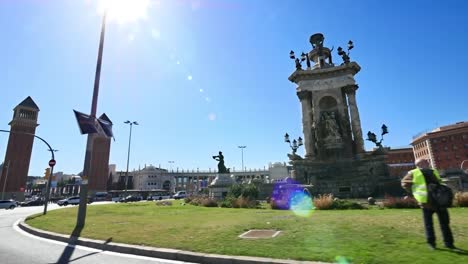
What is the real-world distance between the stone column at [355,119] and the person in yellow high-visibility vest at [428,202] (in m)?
24.4

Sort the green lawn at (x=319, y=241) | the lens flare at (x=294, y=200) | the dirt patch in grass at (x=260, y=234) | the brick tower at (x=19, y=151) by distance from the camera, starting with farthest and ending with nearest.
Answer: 1. the brick tower at (x=19, y=151)
2. the lens flare at (x=294, y=200)
3. the dirt patch in grass at (x=260, y=234)
4. the green lawn at (x=319, y=241)

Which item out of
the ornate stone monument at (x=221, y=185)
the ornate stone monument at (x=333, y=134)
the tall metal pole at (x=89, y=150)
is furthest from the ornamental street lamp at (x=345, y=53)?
the tall metal pole at (x=89, y=150)

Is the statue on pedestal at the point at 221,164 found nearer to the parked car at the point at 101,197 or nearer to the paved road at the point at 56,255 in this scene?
the paved road at the point at 56,255

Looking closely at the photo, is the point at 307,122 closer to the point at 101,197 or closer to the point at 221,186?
the point at 221,186

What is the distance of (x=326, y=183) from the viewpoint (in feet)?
84.3

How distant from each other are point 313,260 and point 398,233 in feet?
10.9

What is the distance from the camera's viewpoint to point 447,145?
244 feet

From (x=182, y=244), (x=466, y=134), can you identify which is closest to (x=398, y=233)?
(x=182, y=244)

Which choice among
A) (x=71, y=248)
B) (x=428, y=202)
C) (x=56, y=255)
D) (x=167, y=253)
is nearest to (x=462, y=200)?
(x=428, y=202)

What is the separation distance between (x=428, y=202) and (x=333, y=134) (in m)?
25.5

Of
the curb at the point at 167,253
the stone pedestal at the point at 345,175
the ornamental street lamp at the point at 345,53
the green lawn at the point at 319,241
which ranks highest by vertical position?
the ornamental street lamp at the point at 345,53

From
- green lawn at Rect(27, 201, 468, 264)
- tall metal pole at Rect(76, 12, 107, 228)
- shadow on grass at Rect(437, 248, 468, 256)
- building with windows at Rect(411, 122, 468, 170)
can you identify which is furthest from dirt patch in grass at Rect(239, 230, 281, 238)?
building with windows at Rect(411, 122, 468, 170)

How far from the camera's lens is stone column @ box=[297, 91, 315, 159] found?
30297mm

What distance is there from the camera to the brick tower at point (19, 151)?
7312 centimetres
